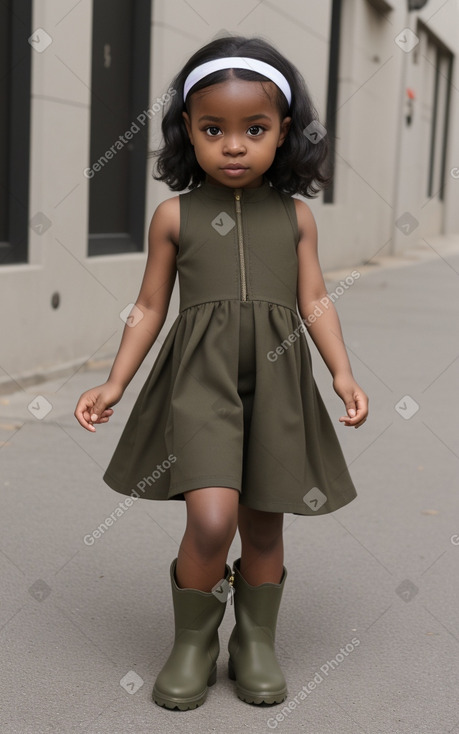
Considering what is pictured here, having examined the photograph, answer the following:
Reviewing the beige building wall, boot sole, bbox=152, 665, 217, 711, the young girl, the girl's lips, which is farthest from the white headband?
the beige building wall

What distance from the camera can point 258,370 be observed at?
2693mm

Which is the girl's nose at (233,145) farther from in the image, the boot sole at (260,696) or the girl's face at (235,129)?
the boot sole at (260,696)

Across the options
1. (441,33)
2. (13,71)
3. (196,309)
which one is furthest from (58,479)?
(441,33)

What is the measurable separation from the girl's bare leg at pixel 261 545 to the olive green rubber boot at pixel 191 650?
10 cm

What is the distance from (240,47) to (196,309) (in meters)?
0.66

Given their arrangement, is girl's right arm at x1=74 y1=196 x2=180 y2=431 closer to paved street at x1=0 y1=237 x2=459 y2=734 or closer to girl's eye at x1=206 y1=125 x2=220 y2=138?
girl's eye at x1=206 y1=125 x2=220 y2=138

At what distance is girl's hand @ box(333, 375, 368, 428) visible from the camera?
2.70m

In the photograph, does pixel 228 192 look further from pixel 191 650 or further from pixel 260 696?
pixel 260 696

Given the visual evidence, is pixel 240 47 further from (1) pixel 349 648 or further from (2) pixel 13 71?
(2) pixel 13 71

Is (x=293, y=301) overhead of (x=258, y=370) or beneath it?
overhead

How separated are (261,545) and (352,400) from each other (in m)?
0.46

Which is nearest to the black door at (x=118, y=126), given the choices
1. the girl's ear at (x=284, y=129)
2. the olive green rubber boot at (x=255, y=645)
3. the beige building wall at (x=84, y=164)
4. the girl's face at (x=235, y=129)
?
the beige building wall at (x=84, y=164)

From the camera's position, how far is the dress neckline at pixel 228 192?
2773mm

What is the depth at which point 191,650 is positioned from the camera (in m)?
2.75
